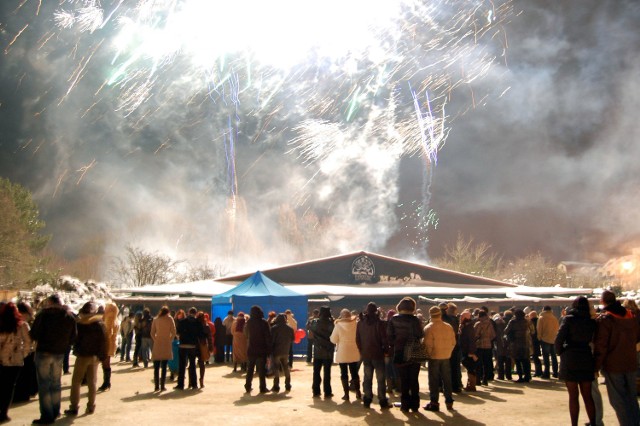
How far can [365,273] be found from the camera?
3700cm

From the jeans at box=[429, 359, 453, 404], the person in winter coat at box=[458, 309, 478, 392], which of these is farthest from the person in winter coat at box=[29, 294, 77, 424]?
the person in winter coat at box=[458, 309, 478, 392]

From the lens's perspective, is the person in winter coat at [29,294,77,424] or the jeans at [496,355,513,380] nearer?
the person in winter coat at [29,294,77,424]

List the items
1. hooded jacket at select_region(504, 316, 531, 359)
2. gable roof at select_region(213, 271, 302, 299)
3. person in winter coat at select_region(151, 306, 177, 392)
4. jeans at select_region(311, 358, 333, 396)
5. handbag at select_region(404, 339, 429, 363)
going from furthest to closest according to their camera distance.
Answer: gable roof at select_region(213, 271, 302, 299), hooded jacket at select_region(504, 316, 531, 359), person in winter coat at select_region(151, 306, 177, 392), jeans at select_region(311, 358, 333, 396), handbag at select_region(404, 339, 429, 363)

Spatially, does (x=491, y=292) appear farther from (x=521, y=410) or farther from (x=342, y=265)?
(x=521, y=410)

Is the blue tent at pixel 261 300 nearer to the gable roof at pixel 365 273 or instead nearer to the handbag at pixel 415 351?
the handbag at pixel 415 351

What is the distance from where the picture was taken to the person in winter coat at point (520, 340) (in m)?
14.1

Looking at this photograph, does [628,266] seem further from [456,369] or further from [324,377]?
[324,377]

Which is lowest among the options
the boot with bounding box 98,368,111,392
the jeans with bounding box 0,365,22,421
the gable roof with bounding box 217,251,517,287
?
the boot with bounding box 98,368,111,392

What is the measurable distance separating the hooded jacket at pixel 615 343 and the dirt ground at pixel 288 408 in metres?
2.17

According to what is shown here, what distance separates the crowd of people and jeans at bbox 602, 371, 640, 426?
0.01m

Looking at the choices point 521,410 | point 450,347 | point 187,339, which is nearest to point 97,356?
point 187,339

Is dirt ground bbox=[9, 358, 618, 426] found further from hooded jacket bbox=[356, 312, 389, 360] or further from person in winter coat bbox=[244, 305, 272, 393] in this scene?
hooded jacket bbox=[356, 312, 389, 360]

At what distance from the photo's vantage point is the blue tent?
20.4 meters

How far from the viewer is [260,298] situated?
2036 centimetres
